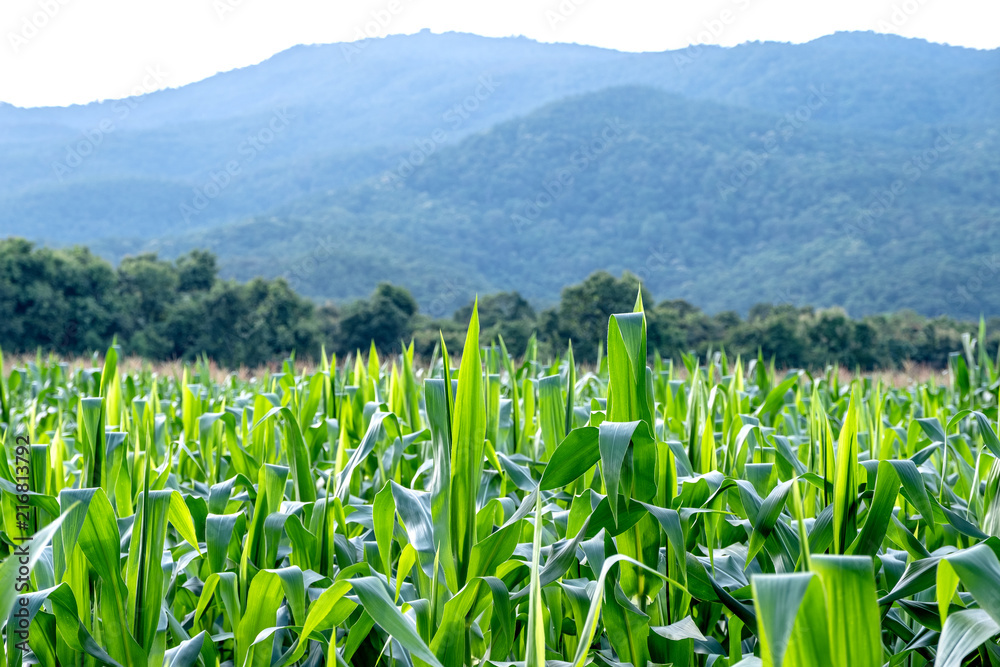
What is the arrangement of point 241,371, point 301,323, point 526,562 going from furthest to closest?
point 301,323 < point 241,371 < point 526,562

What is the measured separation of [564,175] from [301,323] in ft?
241

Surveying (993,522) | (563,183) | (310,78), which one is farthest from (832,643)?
(310,78)

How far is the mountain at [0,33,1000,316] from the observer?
61.3 meters

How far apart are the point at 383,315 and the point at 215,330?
5.89m

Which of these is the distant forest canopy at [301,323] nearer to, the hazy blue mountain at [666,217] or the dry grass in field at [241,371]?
the dry grass in field at [241,371]

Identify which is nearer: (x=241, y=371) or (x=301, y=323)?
(x=241, y=371)

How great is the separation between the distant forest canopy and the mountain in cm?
2646

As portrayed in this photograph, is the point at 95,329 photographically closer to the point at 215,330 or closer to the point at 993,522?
the point at 215,330

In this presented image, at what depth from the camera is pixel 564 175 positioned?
9300cm

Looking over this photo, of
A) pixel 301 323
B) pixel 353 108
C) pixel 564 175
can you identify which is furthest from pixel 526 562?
pixel 353 108

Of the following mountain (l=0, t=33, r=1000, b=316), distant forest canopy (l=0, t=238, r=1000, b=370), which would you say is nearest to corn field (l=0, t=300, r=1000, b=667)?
distant forest canopy (l=0, t=238, r=1000, b=370)

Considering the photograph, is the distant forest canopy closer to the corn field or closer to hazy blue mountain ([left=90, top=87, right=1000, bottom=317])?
the corn field

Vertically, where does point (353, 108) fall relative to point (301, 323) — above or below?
above

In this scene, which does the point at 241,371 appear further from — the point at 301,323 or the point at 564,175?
the point at 564,175
